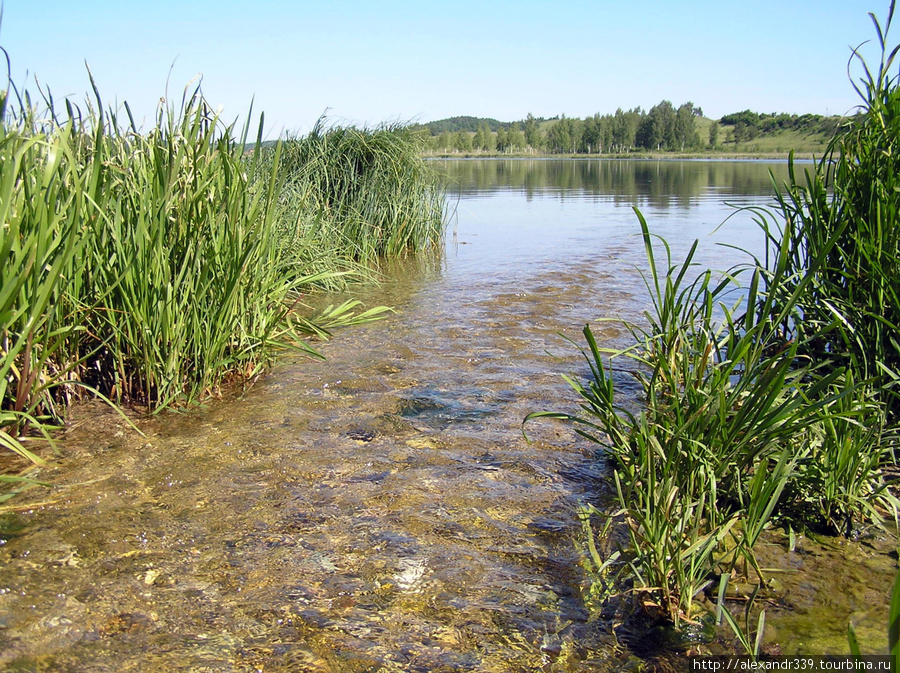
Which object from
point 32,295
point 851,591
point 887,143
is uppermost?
point 887,143

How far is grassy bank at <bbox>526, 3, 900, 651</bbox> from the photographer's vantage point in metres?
2.39

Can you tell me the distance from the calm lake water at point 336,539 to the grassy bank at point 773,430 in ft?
0.71

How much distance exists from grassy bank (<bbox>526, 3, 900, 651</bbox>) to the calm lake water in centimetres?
22

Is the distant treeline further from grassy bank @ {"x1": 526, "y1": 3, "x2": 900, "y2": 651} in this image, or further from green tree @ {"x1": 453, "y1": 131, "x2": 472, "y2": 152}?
grassy bank @ {"x1": 526, "y1": 3, "x2": 900, "y2": 651}

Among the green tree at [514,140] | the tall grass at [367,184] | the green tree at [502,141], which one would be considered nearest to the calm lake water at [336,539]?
the tall grass at [367,184]

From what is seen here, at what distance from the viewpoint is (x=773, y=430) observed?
104 inches

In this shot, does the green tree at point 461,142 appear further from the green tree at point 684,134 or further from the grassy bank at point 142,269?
the grassy bank at point 142,269

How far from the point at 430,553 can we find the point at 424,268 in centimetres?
710

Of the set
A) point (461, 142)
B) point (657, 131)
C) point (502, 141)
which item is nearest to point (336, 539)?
point (461, 142)

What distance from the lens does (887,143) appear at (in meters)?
3.39

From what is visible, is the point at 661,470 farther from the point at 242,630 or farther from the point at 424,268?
the point at 424,268

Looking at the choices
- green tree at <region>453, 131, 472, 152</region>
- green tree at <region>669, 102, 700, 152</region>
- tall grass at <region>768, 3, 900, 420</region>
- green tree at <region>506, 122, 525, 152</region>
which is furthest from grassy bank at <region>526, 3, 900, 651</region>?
green tree at <region>669, 102, 700, 152</region>

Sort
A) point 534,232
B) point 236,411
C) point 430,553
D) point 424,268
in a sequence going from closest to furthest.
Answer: point 430,553 → point 236,411 → point 424,268 → point 534,232

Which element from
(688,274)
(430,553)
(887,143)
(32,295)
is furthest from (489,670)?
(688,274)
